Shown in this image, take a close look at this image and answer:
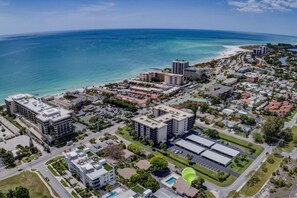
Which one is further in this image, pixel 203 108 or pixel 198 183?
pixel 203 108

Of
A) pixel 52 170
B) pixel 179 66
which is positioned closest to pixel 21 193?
pixel 52 170

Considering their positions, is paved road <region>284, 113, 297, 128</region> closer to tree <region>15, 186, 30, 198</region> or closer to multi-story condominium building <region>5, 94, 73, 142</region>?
multi-story condominium building <region>5, 94, 73, 142</region>

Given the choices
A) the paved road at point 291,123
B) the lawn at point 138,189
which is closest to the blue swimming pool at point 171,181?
the lawn at point 138,189

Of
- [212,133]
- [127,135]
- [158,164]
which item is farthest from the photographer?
[127,135]

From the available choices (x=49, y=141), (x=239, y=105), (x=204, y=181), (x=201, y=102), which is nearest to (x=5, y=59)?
→ (x=49, y=141)

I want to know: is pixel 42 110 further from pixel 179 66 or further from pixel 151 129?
pixel 179 66

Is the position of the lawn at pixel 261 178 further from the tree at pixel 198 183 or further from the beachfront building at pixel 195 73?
the beachfront building at pixel 195 73

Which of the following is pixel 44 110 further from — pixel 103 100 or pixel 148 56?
pixel 148 56
